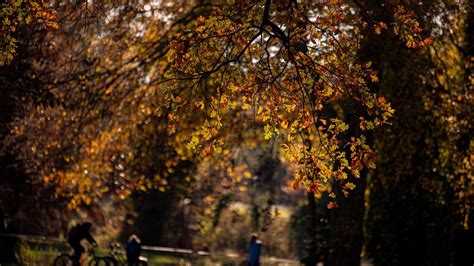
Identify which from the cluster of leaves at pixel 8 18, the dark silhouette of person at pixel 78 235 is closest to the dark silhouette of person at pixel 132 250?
the dark silhouette of person at pixel 78 235

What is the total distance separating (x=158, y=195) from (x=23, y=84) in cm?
2637

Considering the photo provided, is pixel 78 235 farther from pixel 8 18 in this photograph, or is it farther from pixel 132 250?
pixel 8 18

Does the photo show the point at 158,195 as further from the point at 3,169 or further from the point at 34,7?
the point at 34,7

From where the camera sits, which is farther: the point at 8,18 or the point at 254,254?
the point at 254,254

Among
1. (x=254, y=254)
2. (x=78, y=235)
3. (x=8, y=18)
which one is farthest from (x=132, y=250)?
(x=8, y=18)

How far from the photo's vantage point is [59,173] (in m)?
18.9

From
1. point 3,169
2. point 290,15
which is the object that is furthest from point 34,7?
point 3,169

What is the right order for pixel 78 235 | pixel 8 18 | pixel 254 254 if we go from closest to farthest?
1. pixel 8 18
2. pixel 78 235
3. pixel 254 254

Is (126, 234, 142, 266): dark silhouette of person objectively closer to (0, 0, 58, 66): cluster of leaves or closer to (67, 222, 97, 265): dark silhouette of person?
(67, 222, 97, 265): dark silhouette of person

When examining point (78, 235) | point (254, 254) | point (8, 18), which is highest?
point (8, 18)

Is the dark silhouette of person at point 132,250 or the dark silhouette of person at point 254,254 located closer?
the dark silhouette of person at point 132,250

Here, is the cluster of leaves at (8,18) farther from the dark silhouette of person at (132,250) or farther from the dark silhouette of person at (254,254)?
the dark silhouette of person at (254,254)

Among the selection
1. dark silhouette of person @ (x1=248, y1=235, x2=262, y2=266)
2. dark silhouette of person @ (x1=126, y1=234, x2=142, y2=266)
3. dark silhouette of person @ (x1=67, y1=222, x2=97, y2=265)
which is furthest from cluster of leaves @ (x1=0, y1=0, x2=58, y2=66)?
dark silhouette of person @ (x1=248, y1=235, x2=262, y2=266)

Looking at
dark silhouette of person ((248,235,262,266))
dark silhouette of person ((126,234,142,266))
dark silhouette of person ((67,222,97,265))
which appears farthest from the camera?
dark silhouette of person ((248,235,262,266))
